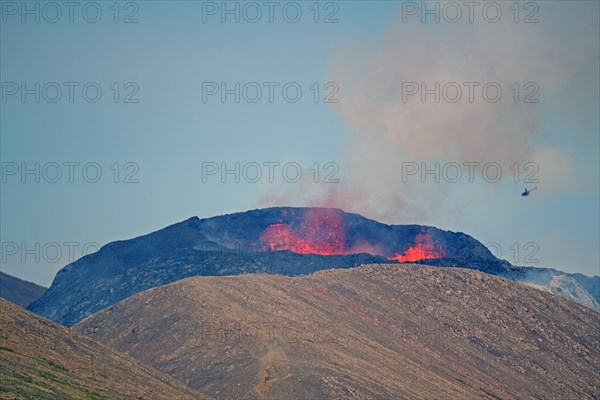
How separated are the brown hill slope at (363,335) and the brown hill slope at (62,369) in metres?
16.5

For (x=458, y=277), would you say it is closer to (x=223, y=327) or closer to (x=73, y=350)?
(x=223, y=327)

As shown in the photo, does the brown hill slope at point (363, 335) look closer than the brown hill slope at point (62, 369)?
No

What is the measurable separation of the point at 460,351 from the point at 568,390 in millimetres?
18244

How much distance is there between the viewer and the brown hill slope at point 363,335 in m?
114

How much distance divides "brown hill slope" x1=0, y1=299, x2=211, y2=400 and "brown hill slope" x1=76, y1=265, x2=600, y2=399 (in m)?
16.5

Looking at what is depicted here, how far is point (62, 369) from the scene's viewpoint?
262 ft

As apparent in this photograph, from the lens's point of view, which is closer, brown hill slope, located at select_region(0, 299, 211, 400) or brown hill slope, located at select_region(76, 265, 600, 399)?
brown hill slope, located at select_region(0, 299, 211, 400)

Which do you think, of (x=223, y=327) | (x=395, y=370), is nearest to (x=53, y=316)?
(x=223, y=327)

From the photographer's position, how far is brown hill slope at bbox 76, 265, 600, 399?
11362 centimetres

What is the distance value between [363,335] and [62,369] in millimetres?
68400

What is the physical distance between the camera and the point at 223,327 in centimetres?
12569

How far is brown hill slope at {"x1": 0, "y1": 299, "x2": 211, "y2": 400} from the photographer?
70125mm

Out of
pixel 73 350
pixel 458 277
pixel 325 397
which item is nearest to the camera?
pixel 73 350

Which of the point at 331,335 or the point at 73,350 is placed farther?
the point at 331,335
